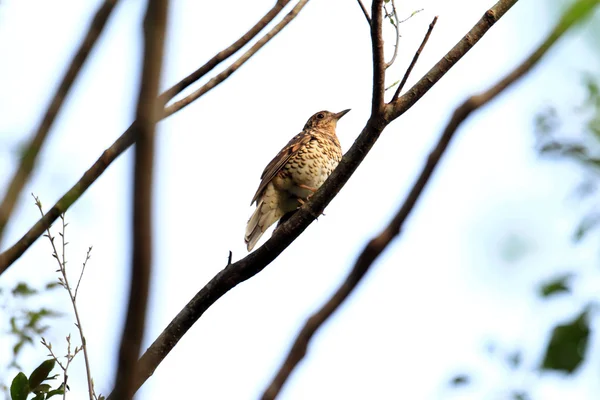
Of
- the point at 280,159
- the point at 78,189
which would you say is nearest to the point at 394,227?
the point at 78,189

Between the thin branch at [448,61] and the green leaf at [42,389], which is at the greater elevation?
the thin branch at [448,61]

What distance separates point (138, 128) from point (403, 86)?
3.09m

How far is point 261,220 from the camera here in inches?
316

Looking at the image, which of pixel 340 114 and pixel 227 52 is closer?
pixel 227 52

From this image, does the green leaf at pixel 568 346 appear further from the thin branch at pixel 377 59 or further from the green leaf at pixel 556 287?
the thin branch at pixel 377 59

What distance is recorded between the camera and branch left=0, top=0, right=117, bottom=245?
205 centimetres

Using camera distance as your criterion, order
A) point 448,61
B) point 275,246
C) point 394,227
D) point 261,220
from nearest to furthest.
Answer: point 394,227
point 448,61
point 275,246
point 261,220

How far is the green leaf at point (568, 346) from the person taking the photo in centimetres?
167

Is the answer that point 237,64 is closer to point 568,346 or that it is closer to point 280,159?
point 568,346

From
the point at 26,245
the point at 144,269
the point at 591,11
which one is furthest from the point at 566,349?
the point at 26,245

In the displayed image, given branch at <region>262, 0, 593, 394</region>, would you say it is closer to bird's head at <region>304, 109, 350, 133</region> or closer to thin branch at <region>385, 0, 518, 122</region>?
thin branch at <region>385, 0, 518, 122</region>

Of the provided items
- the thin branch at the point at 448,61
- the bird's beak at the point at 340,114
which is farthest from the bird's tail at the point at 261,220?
the thin branch at the point at 448,61

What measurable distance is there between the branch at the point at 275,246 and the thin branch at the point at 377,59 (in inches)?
3.8

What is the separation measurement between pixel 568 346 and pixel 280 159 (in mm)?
6851
